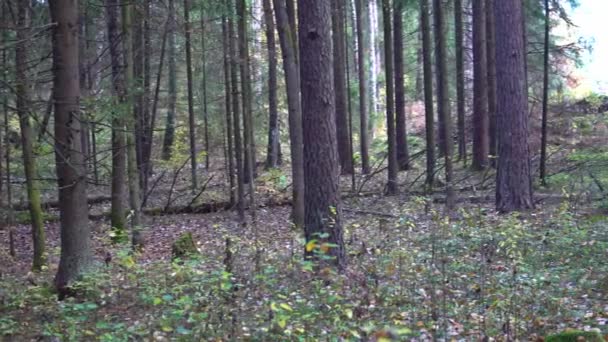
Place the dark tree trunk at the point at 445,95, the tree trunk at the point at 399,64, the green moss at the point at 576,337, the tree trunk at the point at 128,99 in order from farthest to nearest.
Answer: the tree trunk at the point at 399,64, the dark tree trunk at the point at 445,95, the tree trunk at the point at 128,99, the green moss at the point at 576,337

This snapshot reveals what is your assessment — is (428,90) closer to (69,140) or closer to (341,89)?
(341,89)

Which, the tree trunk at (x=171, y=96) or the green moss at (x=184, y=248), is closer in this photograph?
the green moss at (x=184, y=248)

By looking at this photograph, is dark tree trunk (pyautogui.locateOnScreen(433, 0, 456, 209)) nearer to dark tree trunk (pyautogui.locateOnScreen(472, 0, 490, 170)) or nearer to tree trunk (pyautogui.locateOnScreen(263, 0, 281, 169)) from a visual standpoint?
dark tree trunk (pyautogui.locateOnScreen(472, 0, 490, 170))

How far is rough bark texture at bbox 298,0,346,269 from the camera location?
7.86 m

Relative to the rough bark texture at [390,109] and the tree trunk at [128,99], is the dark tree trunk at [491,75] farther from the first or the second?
the tree trunk at [128,99]

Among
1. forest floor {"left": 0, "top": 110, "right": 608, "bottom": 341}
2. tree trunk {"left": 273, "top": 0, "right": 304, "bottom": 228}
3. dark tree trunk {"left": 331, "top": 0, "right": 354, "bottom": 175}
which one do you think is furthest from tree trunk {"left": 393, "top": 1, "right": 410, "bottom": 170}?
forest floor {"left": 0, "top": 110, "right": 608, "bottom": 341}

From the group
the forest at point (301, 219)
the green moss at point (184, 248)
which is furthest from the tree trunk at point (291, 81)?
the green moss at point (184, 248)

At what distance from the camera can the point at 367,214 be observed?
47.0 feet

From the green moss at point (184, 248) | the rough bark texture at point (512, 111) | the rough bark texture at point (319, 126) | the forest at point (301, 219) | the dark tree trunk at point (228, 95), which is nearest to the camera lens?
the forest at point (301, 219)

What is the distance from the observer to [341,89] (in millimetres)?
20094

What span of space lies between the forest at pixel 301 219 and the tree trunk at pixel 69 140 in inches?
0.8

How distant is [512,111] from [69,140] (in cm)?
900

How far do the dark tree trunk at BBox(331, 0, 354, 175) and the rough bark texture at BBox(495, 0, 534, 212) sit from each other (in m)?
6.94

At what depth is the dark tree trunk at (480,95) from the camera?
61.7ft
